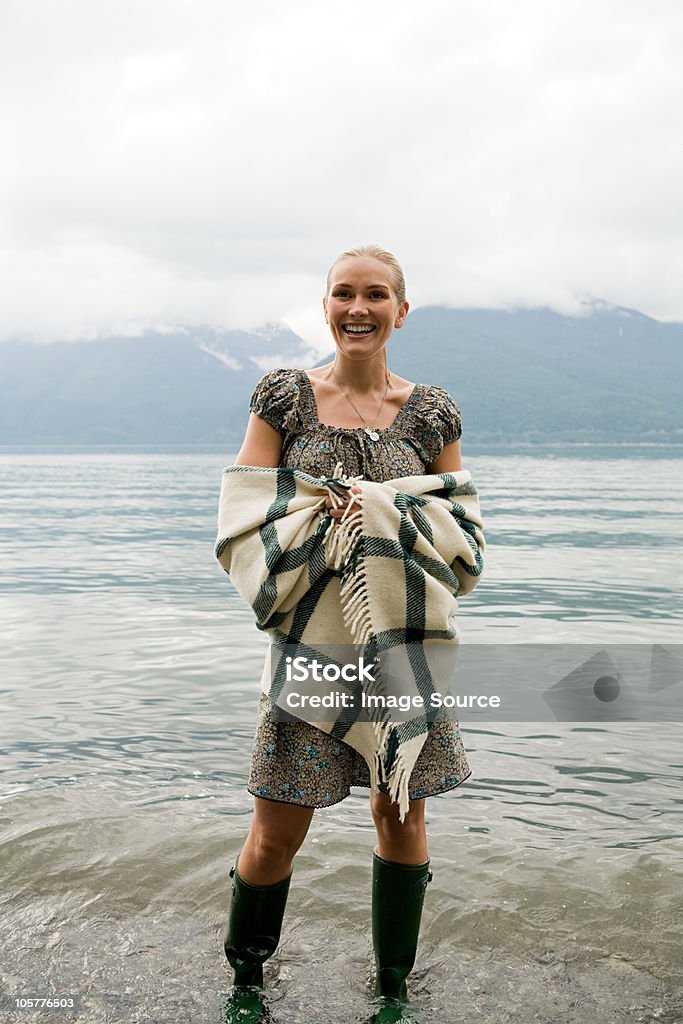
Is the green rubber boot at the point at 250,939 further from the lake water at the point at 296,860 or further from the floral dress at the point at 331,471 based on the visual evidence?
the floral dress at the point at 331,471

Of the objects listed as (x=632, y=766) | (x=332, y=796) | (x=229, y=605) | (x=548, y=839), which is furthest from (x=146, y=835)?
(x=229, y=605)

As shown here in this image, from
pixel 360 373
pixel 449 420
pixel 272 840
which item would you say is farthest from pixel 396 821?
pixel 360 373

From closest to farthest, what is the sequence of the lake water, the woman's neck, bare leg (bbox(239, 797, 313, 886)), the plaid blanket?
the plaid blanket, bare leg (bbox(239, 797, 313, 886)), the woman's neck, the lake water

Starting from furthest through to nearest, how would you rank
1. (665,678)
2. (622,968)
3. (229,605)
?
(229,605)
(665,678)
(622,968)

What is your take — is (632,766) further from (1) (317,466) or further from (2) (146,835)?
(1) (317,466)

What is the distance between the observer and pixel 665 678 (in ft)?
26.0

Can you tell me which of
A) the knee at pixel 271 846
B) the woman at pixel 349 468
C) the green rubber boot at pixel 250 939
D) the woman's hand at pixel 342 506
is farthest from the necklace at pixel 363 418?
the green rubber boot at pixel 250 939

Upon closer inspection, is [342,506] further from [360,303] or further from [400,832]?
[400,832]

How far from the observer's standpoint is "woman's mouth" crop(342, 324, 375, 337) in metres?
2.69

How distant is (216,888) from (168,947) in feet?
1.67

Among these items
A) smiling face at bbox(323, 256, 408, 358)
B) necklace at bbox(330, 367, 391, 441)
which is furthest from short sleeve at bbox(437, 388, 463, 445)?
smiling face at bbox(323, 256, 408, 358)

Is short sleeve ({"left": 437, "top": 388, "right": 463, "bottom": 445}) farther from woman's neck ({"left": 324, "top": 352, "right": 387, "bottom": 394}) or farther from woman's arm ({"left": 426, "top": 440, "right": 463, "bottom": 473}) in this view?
woman's neck ({"left": 324, "top": 352, "right": 387, "bottom": 394})

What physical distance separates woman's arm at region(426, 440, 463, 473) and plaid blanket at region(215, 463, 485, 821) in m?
0.15

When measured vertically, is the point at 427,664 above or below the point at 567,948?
above
